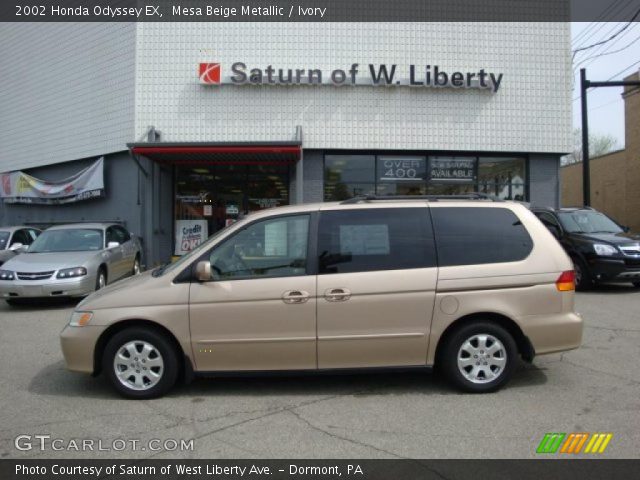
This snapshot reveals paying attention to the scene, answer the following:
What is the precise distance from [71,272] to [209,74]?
764cm

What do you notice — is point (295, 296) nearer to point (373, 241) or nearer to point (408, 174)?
point (373, 241)

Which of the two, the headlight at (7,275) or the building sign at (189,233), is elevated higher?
the building sign at (189,233)

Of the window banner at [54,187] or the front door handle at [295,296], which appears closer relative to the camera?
the front door handle at [295,296]

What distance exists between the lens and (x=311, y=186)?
592 inches

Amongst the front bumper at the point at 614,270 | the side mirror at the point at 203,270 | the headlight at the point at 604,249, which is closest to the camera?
the side mirror at the point at 203,270

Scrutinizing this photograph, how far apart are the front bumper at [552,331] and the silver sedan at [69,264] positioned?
774cm

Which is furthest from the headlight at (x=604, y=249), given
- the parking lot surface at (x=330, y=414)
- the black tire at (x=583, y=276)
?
the parking lot surface at (x=330, y=414)

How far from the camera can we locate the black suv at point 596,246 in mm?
10219

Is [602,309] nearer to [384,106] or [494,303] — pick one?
[494,303]

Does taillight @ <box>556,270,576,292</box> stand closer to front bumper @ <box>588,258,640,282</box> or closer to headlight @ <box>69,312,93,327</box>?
headlight @ <box>69,312,93,327</box>

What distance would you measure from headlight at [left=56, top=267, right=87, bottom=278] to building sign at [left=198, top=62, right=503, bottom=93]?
24.2 feet

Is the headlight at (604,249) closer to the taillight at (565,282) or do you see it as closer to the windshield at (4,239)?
the taillight at (565,282)

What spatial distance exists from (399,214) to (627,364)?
124 inches

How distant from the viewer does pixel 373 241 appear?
4832mm
